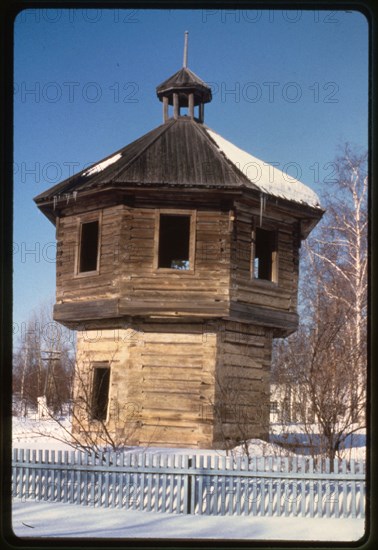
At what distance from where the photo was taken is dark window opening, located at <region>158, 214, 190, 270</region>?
1711 centimetres

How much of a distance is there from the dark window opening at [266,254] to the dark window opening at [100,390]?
417cm

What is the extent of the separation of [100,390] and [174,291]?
330 cm

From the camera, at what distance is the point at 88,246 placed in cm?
1395

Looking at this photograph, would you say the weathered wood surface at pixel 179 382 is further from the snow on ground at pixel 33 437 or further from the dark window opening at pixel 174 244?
the dark window opening at pixel 174 244

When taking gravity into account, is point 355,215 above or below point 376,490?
above

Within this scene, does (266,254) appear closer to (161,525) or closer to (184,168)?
(184,168)

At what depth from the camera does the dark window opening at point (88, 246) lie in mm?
13602

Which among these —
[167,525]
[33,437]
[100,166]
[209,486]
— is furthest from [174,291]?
[167,525]

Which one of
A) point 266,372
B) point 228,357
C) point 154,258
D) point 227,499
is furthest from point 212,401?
point 227,499

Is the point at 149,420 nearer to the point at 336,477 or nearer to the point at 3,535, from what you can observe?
the point at 336,477

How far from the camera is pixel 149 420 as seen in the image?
497 inches

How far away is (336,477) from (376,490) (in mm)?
3901

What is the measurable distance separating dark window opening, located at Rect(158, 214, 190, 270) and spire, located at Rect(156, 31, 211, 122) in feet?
10.6
